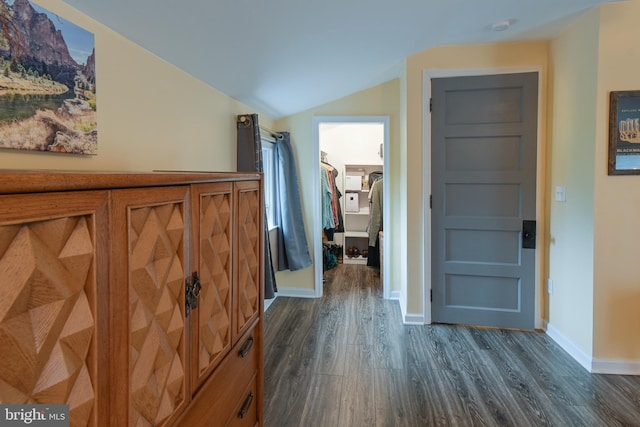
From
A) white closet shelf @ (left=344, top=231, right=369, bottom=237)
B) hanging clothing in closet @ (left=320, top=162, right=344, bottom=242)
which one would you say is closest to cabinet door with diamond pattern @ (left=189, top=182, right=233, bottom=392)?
hanging clothing in closet @ (left=320, top=162, right=344, bottom=242)

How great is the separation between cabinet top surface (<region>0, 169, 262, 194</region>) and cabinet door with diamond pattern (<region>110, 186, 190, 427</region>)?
0.02 meters

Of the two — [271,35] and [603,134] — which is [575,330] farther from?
[271,35]

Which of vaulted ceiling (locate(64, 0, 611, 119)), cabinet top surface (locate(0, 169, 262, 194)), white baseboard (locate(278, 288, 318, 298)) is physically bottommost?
white baseboard (locate(278, 288, 318, 298))

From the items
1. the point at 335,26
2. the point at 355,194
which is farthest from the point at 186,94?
the point at 355,194

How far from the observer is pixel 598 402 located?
2.08m

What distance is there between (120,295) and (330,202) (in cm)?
439

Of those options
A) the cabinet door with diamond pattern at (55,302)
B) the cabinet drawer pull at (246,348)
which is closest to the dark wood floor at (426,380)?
the cabinet drawer pull at (246,348)

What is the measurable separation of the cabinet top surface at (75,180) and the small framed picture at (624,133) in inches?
107

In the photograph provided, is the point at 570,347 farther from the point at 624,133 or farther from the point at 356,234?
the point at 356,234

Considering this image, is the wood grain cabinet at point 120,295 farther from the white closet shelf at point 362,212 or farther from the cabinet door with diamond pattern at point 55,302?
the white closet shelf at point 362,212

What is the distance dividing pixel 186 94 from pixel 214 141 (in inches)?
18.0

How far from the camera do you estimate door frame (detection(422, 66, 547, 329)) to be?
2967mm

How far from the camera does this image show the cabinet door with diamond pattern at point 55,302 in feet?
1.75

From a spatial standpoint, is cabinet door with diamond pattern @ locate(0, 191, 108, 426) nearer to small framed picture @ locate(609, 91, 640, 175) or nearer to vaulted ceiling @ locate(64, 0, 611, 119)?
vaulted ceiling @ locate(64, 0, 611, 119)
